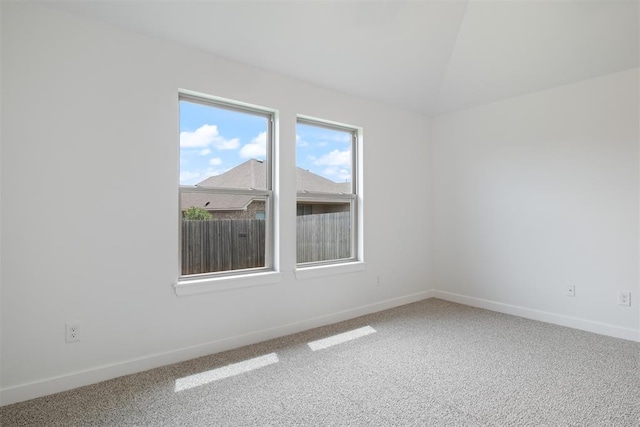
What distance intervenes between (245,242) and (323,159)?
122 centimetres

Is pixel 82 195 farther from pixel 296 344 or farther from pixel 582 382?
pixel 582 382

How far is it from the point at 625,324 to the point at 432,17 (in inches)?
126

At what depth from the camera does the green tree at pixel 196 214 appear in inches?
112

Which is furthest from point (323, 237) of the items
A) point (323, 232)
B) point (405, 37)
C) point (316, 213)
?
point (405, 37)

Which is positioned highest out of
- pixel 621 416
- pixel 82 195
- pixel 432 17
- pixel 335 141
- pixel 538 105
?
pixel 432 17

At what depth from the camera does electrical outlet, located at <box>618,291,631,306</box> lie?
10.3 feet

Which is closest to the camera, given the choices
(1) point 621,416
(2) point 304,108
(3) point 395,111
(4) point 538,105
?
(1) point 621,416

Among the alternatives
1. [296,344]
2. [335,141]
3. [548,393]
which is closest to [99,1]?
[335,141]

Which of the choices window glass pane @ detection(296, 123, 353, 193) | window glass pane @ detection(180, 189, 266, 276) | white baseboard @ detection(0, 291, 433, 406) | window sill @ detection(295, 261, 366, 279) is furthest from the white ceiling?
white baseboard @ detection(0, 291, 433, 406)

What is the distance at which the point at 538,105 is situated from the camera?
145 inches

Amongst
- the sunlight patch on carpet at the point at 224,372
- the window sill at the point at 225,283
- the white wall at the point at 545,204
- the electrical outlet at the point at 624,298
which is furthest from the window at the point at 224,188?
the electrical outlet at the point at 624,298

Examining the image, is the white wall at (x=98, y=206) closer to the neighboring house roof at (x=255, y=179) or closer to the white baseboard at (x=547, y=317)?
the neighboring house roof at (x=255, y=179)

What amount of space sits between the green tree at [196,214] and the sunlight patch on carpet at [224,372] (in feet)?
3.81

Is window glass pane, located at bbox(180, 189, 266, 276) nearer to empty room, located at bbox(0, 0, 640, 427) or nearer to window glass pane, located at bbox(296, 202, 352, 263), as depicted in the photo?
empty room, located at bbox(0, 0, 640, 427)
